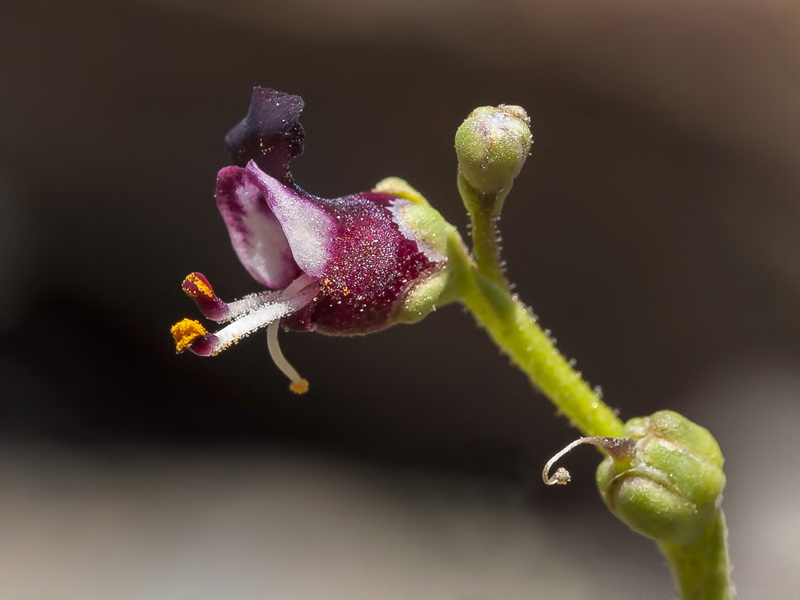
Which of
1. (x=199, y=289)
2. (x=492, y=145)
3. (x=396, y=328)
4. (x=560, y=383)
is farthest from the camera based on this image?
(x=396, y=328)

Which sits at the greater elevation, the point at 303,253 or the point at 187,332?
the point at 303,253

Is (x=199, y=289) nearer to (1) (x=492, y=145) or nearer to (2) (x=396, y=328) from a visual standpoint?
(1) (x=492, y=145)

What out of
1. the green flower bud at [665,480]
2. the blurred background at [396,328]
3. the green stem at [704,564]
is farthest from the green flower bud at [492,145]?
the blurred background at [396,328]

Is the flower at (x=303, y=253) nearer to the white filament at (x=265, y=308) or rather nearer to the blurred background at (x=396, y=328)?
the white filament at (x=265, y=308)

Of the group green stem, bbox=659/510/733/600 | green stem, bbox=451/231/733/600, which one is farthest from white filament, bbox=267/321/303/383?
green stem, bbox=659/510/733/600

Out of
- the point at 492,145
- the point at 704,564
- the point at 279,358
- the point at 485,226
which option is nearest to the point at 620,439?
the point at 704,564

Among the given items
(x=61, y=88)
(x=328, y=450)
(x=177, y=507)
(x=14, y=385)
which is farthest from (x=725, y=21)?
(x=14, y=385)

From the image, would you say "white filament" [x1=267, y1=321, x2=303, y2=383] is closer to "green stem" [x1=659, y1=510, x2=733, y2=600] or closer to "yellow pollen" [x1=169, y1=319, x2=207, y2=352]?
"yellow pollen" [x1=169, y1=319, x2=207, y2=352]
